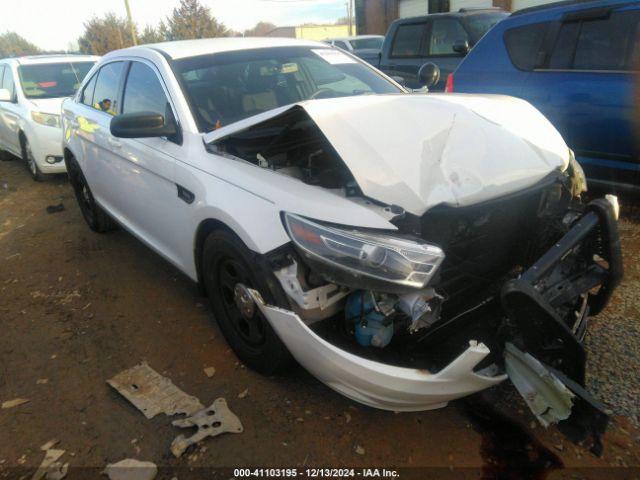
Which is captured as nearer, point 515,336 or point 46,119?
point 515,336

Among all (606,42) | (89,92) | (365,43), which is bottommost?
(89,92)

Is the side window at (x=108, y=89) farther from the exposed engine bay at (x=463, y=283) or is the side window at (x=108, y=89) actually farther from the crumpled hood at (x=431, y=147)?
the exposed engine bay at (x=463, y=283)

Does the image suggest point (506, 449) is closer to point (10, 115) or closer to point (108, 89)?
point (108, 89)

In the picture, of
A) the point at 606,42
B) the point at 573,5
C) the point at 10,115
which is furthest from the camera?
the point at 10,115

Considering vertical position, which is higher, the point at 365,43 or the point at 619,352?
the point at 365,43

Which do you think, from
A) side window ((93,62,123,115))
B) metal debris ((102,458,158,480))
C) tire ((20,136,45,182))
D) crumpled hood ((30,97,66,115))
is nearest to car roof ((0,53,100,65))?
crumpled hood ((30,97,66,115))

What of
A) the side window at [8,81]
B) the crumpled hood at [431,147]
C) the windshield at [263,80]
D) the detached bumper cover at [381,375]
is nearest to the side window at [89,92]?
the windshield at [263,80]

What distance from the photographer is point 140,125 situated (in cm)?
262

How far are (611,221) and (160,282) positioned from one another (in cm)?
311

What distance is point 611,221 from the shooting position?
1996 millimetres

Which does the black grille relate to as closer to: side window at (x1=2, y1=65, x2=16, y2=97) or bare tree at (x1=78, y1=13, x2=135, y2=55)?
side window at (x1=2, y1=65, x2=16, y2=97)

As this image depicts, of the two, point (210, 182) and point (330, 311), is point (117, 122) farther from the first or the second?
point (330, 311)

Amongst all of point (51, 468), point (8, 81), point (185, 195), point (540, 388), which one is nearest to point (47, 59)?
point (8, 81)

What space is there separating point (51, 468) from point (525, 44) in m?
4.97
